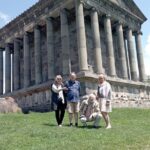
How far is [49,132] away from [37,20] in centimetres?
2646

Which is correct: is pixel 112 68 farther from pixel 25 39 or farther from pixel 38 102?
pixel 25 39

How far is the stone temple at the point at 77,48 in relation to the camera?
1203 inches

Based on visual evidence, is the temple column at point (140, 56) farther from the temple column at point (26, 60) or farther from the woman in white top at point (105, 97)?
the woman in white top at point (105, 97)

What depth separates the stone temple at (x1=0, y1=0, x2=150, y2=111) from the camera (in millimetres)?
30562

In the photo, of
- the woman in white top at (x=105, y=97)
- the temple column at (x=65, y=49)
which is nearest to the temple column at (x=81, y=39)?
the temple column at (x=65, y=49)

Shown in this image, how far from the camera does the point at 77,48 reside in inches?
1364

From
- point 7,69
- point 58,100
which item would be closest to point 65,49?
point 7,69

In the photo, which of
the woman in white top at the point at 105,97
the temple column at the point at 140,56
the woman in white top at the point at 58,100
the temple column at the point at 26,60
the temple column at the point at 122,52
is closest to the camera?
the woman in white top at the point at 105,97

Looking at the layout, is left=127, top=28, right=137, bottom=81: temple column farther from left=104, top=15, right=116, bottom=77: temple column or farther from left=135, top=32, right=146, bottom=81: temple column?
left=104, top=15, right=116, bottom=77: temple column

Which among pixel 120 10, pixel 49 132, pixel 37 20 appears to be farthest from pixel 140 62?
pixel 49 132

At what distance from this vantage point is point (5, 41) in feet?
136

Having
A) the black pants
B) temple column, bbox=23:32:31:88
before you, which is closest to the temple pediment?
temple column, bbox=23:32:31:88

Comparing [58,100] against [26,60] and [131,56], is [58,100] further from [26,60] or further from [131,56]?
[131,56]

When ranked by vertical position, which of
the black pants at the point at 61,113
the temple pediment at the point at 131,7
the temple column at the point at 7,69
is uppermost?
the temple pediment at the point at 131,7
